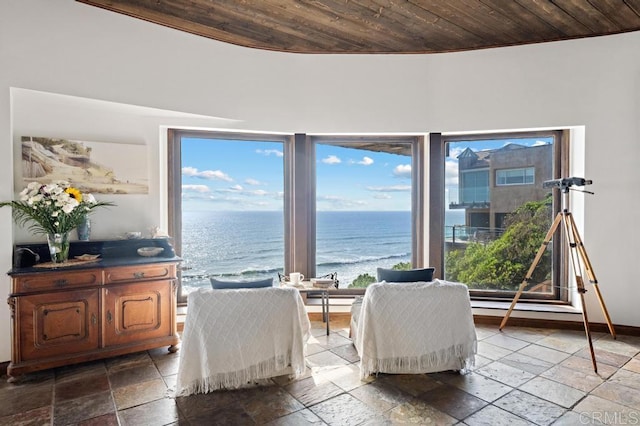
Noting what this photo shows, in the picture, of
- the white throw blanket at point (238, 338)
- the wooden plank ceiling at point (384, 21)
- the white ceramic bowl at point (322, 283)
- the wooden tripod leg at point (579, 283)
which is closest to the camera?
the white throw blanket at point (238, 338)

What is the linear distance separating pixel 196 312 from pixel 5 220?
6.16 ft

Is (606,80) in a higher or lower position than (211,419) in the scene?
higher

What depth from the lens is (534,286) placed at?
4.31 metres

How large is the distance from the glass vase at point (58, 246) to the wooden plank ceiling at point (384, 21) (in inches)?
82.2

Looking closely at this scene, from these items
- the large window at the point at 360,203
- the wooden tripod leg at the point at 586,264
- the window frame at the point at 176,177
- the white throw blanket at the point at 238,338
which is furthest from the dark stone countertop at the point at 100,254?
the wooden tripod leg at the point at 586,264

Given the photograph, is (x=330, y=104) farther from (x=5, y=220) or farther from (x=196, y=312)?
(x=5, y=220)

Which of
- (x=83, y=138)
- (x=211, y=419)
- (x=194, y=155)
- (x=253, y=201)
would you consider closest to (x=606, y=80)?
(x=253, y=201)

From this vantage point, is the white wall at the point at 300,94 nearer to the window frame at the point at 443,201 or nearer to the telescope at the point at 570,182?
the window frame at the point at 443,201

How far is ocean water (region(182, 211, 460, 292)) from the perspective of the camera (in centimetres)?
430

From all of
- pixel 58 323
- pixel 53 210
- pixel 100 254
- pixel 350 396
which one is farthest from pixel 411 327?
pixel 53 210

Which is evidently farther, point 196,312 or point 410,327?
point 410,327

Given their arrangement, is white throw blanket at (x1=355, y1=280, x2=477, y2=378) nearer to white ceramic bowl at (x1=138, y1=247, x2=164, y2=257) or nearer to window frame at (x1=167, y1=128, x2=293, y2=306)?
white ceramic bowl at (x1=138, y1=247, x2=164, y2=257)

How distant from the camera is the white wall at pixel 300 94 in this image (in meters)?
3.17

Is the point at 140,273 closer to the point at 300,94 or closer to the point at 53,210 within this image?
the point at 53,210
